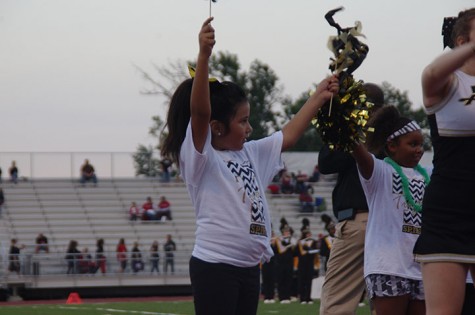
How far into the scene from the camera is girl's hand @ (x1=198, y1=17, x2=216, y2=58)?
4.29 metres

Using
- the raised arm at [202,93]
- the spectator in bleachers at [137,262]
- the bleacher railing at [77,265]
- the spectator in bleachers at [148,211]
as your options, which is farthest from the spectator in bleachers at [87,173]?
the raised arm at [202,93]

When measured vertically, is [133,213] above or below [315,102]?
below

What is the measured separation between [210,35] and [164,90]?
4884 cm

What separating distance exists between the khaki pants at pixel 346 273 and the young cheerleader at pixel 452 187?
2.22 meters

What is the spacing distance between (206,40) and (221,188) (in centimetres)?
73

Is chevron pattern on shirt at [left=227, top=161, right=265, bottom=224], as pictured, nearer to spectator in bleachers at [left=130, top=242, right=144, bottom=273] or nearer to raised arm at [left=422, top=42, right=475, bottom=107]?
raised arm at [left=422, top=42, right=475, bottom=107]

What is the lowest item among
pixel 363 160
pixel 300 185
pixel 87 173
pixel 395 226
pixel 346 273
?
pixel 346 273

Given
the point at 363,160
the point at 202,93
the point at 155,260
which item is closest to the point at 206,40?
the point at 202,93

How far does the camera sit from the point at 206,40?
4281mm

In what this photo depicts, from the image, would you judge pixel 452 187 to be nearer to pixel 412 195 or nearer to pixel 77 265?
pixel 412 195

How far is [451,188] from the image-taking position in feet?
14.2

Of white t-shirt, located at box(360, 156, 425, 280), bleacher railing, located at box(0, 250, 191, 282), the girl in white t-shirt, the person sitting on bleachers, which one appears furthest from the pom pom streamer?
the person sitting on bleachers

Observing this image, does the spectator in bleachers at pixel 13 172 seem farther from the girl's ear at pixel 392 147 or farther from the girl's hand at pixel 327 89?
the girl's hand at pixel 327 89

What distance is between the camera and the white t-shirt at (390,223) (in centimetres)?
566
